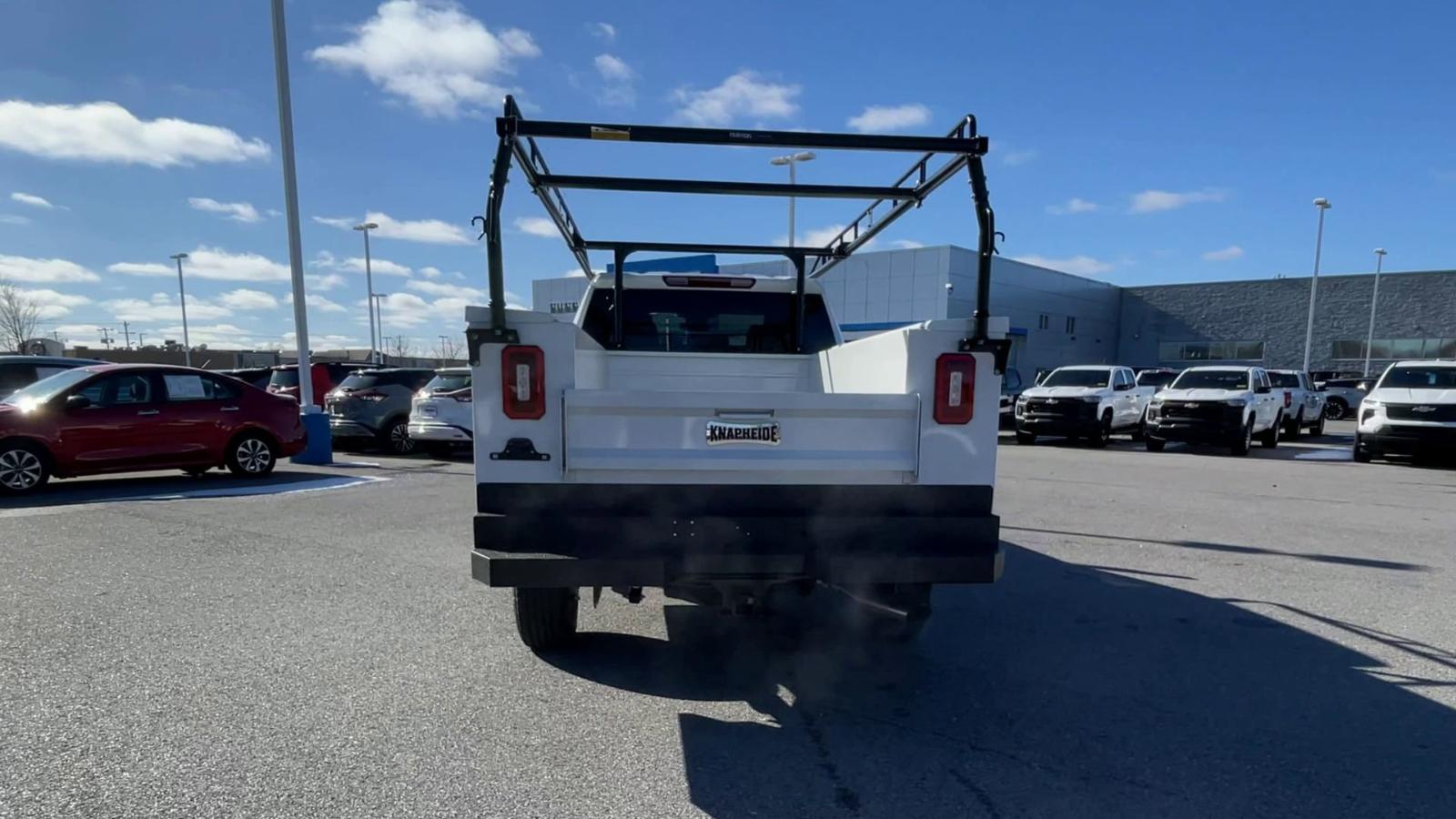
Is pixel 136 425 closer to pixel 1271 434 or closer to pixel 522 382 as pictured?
pixel 522 382

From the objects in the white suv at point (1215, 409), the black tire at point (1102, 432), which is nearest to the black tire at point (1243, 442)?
the white suv at point (1215, 409)

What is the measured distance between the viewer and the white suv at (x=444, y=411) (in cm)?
1209

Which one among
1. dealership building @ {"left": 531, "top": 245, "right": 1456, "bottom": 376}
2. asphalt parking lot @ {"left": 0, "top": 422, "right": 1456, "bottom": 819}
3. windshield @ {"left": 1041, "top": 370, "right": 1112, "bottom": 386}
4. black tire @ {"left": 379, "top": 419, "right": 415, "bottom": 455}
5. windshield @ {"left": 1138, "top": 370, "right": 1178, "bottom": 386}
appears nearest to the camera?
asphalt parking lot @ {"left": 0, "top": 422, "right": 1456, "bottom": 819}

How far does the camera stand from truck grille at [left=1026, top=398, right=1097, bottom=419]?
16719 millimetres

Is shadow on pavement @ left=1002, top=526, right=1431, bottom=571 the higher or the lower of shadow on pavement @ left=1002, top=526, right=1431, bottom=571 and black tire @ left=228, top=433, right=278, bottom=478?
the lower

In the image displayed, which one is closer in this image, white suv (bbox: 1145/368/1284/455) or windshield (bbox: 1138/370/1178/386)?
white suv (bbox: 1145/368/1284/455)

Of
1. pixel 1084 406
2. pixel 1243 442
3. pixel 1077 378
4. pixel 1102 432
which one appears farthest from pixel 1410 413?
pixel 1077 378

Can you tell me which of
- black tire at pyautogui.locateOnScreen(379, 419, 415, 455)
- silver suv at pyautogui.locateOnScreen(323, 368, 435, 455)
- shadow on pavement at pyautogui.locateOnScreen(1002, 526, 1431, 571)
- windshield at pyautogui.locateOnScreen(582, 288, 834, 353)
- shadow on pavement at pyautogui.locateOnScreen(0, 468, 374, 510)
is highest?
windshield at pyautogui.locateOnScreen(582, 288, 834, 353)

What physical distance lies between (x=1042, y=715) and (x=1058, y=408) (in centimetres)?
1499

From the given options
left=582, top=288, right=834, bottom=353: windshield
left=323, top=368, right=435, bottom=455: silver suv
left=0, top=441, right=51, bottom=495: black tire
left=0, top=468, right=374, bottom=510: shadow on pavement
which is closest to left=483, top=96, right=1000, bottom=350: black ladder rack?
left=582, top=288, right=834, bottom=353: windshield

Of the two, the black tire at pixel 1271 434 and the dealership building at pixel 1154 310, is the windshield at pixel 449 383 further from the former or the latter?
the dealership building at pixel 1154 310

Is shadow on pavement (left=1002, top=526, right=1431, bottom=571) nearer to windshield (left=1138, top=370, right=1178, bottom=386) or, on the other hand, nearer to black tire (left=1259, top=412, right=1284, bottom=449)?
black tire (left=1259, top=412, right=1284, bottom=449)

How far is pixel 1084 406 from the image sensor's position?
1672 centimetres

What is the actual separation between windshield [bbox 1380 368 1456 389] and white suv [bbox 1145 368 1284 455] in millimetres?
2188
